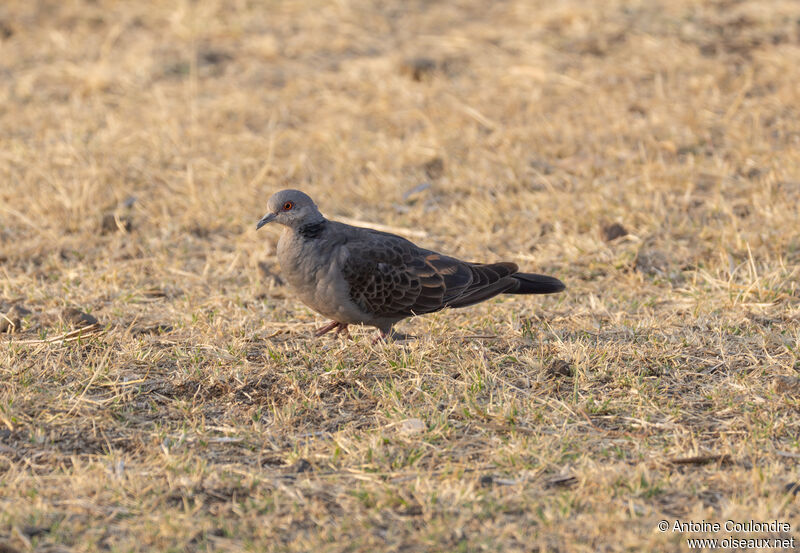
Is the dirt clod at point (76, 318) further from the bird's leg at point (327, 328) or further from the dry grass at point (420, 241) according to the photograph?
the bird's leg at point (327, 328)

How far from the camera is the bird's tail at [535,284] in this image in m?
5.80

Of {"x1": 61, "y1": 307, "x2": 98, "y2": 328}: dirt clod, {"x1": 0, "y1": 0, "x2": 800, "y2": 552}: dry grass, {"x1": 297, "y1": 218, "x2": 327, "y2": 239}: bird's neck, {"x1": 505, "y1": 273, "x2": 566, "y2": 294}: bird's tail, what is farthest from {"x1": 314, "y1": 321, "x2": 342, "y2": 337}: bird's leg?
{"x1": 61, "y1": 307, "x2": 98, "y2": 328}: dirt clod

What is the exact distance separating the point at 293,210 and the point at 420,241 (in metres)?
2.06

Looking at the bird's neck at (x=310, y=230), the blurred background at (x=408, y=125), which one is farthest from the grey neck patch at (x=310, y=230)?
the blurred background at (x=408, y=125)

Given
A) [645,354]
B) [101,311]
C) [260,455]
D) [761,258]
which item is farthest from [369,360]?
[761,258]

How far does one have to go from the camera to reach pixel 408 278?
5.56m

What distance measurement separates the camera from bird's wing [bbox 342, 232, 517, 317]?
5410 mm

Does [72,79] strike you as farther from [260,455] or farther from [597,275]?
[260,455]

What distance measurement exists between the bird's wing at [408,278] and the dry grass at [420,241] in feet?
0.78

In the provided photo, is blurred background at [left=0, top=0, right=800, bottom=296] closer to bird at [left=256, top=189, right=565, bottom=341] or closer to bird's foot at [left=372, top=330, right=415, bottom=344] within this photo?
bird at [left=256, top=189, right=565, bottom=341]

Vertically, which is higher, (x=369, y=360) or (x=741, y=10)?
(x=741, y=10)

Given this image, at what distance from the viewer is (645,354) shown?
524 cm

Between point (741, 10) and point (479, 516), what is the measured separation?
30.2 ft

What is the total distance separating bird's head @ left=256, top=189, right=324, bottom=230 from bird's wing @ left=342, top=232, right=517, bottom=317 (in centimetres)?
28
